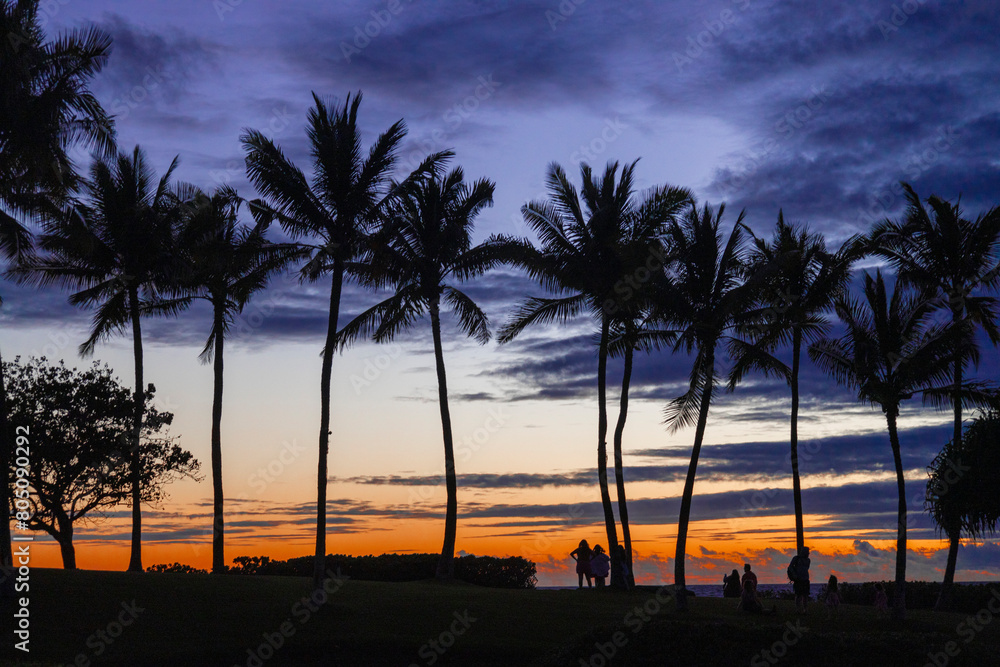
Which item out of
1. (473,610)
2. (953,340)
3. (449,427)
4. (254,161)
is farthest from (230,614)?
(953,340)

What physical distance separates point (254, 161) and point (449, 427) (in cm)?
1354

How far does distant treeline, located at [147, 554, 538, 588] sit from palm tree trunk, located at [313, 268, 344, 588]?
1188cm

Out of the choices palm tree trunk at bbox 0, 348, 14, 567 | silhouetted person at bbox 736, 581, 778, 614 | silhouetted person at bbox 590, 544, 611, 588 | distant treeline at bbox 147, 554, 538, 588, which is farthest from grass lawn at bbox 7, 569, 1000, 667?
Answer: distant treeline at bbox 147, 554, 538, 588

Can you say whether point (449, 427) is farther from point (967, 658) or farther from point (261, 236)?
point (967, 658)

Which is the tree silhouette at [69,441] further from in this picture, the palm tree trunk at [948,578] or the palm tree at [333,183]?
the palm tree trunk at [948,578]

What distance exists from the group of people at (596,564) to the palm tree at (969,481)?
34.7 ft

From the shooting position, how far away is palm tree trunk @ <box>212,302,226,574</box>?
33.9 metres

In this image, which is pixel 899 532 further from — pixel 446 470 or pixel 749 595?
pixel 446 470

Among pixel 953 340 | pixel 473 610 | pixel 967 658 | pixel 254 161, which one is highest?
pixel 254 161

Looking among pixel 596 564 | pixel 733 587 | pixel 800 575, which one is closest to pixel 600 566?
pixel 596 564

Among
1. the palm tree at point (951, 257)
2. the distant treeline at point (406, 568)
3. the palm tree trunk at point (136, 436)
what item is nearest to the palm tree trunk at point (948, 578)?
the palm tree at point (951, 257)

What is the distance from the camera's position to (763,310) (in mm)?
28078

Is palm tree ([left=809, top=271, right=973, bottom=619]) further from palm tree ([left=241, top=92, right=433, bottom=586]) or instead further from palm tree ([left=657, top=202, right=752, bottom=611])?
palm tree ([left=241, top=92, right=433, bottom=586])

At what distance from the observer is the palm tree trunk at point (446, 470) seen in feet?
110
